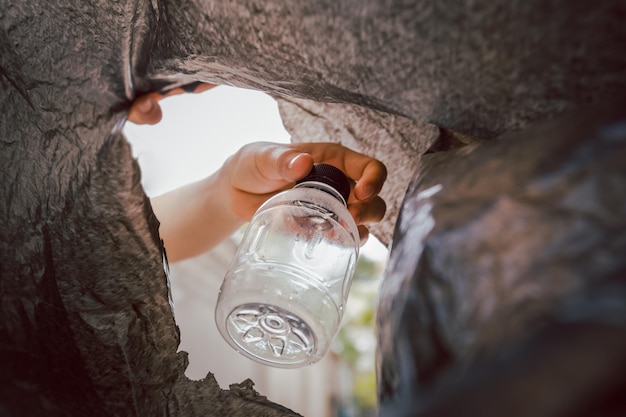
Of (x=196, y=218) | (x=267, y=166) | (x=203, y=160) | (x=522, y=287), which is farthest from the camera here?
(x=196, y=218)

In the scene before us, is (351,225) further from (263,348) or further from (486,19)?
(486,19)

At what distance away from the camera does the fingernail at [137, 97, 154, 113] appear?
2.45 feet

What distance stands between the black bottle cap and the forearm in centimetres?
22

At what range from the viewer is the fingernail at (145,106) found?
746 mm

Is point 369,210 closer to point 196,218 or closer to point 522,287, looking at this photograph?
point 196,218

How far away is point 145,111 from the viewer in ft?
2.46

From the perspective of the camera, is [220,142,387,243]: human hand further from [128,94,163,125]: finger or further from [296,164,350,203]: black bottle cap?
[128,94,163,125]: finger

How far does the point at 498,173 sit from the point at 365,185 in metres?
0.49

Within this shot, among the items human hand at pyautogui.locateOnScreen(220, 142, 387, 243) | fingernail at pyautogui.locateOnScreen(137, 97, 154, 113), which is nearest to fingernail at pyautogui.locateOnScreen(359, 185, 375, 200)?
human hand at pyautogui.locateOnScreen(220, 142, 387, 243)

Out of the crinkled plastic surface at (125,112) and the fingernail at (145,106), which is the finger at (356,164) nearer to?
the crinkled plastic surface at (125,112)

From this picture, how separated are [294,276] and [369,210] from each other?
252 mm

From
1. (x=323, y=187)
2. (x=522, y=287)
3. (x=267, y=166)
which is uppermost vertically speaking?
(x=267, y=166)

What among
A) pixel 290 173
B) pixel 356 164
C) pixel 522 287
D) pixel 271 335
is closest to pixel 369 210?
pixel 356 164

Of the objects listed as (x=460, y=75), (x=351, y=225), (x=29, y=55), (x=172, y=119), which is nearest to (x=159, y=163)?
(x=172, y=119)
